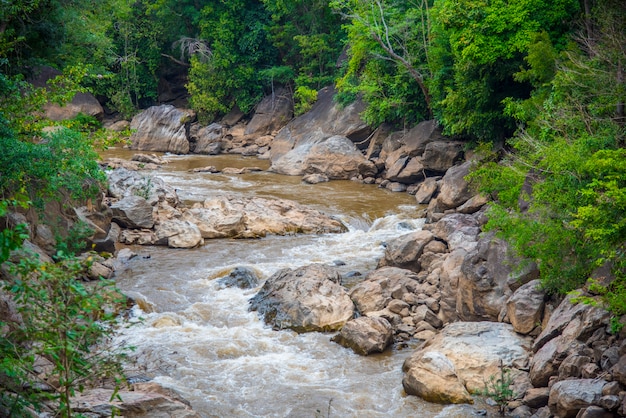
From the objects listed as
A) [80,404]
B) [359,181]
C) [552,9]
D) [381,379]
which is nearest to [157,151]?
[359,181]

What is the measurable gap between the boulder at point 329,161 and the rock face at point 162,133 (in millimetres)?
7787

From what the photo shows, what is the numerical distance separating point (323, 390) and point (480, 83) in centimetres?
1270

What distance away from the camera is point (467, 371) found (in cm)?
998

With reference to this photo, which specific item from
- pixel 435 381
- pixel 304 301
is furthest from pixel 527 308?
pixel 304 301

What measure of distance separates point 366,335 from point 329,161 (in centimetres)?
1593

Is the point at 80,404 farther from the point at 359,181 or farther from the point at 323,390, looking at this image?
the point at 359,181

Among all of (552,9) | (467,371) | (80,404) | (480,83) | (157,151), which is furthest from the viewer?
(157,151)

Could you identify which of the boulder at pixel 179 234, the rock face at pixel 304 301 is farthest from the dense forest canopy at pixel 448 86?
the rock face at pixel 304 301

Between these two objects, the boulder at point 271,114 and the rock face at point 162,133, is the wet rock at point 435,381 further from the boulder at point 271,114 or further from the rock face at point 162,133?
the boulder at point 271,114

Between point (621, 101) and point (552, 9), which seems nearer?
point (621, 101)

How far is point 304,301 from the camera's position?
12.8m

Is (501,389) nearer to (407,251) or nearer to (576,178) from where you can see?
(576,178)

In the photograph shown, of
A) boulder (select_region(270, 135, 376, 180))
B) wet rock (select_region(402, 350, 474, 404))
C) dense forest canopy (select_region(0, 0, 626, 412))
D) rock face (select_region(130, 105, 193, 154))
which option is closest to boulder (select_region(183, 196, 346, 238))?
dense forest canopy (select_region(0, 0, 626, 412))

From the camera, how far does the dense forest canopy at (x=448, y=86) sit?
34.7ft
